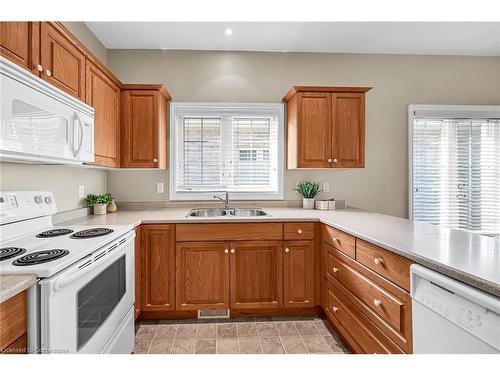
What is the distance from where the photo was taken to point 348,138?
8.95ft

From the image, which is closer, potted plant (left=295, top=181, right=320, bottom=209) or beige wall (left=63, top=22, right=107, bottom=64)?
beige wall (left=63, top=22, right=107, bottom=64)

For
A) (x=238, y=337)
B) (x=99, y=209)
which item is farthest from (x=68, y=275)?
(x=99, y=209)

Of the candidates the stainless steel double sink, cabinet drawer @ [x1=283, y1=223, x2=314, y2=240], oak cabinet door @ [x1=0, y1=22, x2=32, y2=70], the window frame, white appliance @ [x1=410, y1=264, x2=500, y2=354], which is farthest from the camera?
the window frame

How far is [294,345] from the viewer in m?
2.04

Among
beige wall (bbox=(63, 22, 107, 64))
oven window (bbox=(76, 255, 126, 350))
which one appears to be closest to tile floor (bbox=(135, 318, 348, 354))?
oven window (bbox=(76, 255, 126, 350))

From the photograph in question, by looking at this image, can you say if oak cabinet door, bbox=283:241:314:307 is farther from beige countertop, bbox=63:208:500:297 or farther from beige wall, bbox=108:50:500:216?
beige wall, bbox=108:50:500:216

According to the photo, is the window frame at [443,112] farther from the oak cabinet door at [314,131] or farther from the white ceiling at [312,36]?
the oak cabinet door at [314,131]

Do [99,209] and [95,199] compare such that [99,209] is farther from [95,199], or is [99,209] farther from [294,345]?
[294,345]

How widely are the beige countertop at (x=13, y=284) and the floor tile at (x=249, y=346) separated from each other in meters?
1.49

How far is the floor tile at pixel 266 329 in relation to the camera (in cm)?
218

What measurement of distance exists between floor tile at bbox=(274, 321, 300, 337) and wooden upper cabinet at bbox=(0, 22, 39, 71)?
7.77 feet

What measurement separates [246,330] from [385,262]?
1341 millimetres

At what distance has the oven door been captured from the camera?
39.8 inches

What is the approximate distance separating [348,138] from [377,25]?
1038 millimetres
